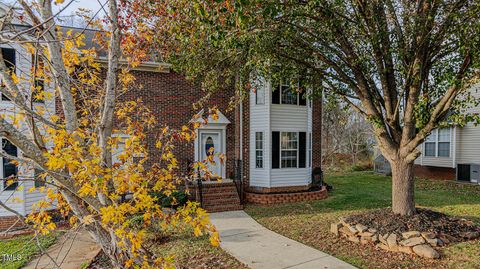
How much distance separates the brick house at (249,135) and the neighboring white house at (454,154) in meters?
9.45

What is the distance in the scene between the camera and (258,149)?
12328mm

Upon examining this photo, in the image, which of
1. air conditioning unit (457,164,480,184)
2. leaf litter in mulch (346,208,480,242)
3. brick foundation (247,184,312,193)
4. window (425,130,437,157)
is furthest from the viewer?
window (425,130,437,157)

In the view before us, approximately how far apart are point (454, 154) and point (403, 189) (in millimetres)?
11929

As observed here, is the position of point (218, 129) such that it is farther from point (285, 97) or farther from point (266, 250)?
point (266, 250)

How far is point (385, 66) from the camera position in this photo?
7227 millimetres

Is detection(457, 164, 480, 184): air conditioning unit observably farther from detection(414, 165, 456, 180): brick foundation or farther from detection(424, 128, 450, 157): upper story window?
detection(424, 128, 450, 157): upper story window

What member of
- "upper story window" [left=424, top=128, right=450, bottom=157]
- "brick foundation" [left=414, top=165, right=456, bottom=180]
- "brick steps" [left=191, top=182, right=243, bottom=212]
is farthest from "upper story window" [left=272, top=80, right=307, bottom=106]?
"brick foundation" [left=414, top=165, right=456, bottom=180]

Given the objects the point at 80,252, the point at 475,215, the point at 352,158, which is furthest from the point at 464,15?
the point at 352,158

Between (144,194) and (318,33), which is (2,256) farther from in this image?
(318,33)

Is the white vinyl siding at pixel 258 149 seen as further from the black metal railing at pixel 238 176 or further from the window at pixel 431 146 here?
the window at pixel 431 146

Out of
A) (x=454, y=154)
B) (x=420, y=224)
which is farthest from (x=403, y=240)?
(x=454, y=154)

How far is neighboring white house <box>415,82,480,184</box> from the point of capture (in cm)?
1551

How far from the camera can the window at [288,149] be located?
12391mm

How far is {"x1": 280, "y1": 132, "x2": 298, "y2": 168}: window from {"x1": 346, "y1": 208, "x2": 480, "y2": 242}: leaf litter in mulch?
5.10 m
